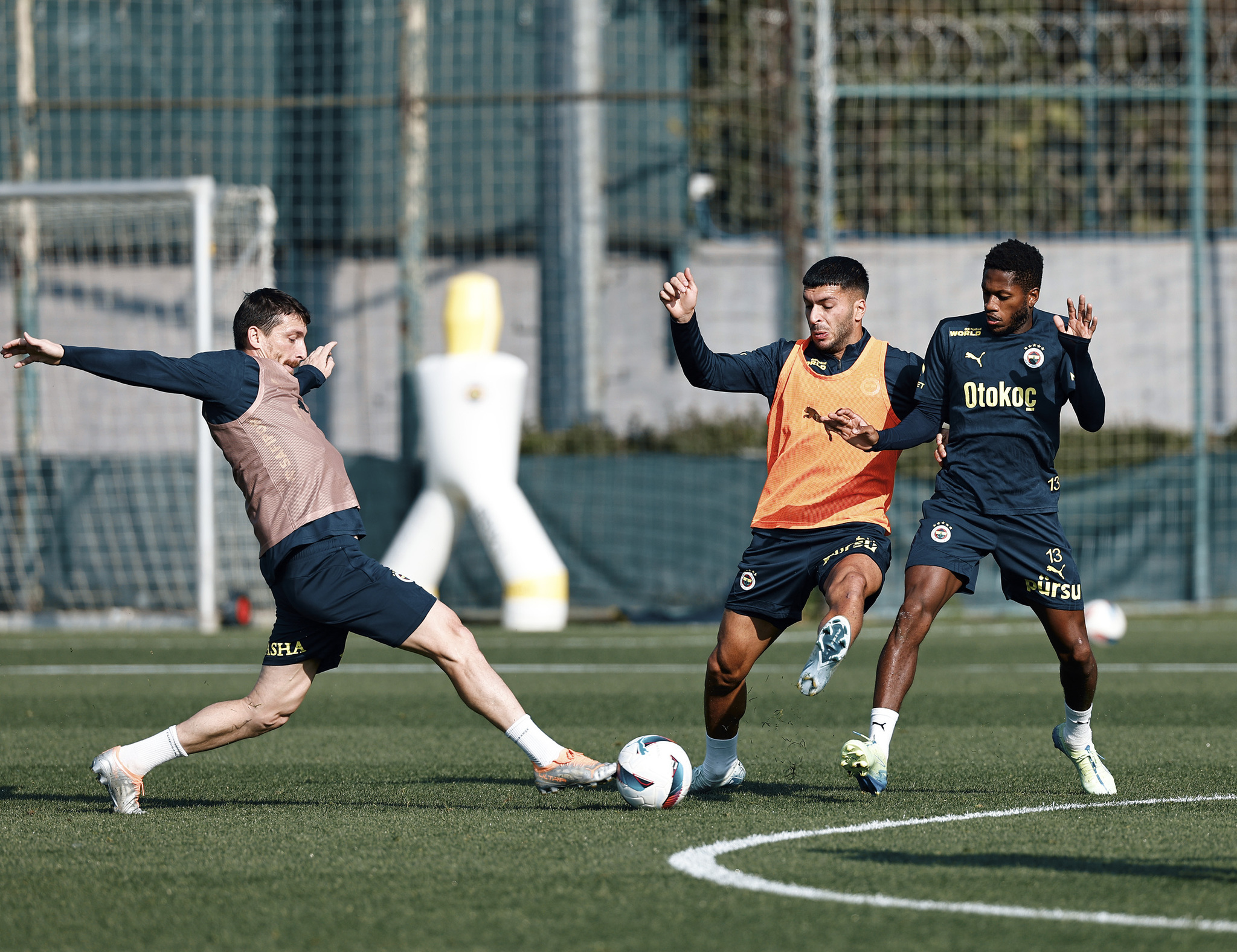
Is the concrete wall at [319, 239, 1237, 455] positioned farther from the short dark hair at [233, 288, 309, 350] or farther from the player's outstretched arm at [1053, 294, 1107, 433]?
the short dark hair at [233, 288, 309, 350]

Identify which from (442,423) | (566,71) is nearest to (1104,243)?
(566,71)

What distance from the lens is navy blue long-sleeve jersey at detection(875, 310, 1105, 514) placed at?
19.8 ft

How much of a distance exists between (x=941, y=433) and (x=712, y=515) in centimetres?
898

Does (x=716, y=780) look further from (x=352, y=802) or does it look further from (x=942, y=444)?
(x=942, y=444)

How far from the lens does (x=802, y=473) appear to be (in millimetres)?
6191

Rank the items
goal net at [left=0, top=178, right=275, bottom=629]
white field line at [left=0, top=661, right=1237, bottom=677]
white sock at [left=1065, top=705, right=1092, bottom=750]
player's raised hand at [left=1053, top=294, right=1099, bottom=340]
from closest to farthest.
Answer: player's raised hand at [left=1053, top=294, right=1099, bottom=340], white sock at [left=1065, top=705, right=1092, bottom=750], white field line at [left=0, top=661, right=1237, bottom=677], goal net at [left=0, top=178, right=275, bottom=629]

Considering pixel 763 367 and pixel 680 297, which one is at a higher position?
pixel 680 297

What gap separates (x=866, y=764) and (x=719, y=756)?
2.78 ft

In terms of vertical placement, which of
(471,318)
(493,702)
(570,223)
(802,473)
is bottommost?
(493,702)

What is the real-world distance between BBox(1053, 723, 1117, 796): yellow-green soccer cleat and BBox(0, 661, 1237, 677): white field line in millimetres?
4654

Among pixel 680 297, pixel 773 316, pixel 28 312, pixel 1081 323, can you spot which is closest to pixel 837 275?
pixel 680 297

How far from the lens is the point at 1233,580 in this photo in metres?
15.6

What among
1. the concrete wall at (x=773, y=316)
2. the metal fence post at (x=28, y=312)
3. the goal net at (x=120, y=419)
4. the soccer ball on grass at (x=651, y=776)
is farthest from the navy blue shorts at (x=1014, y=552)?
the concrete wall at (x=773, y=316)

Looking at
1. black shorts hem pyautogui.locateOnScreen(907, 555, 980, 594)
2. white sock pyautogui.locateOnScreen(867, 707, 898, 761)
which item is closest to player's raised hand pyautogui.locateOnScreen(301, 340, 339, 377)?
black shorts hem pyautogui.locateOnScreen(907, 555, 980, 594)
